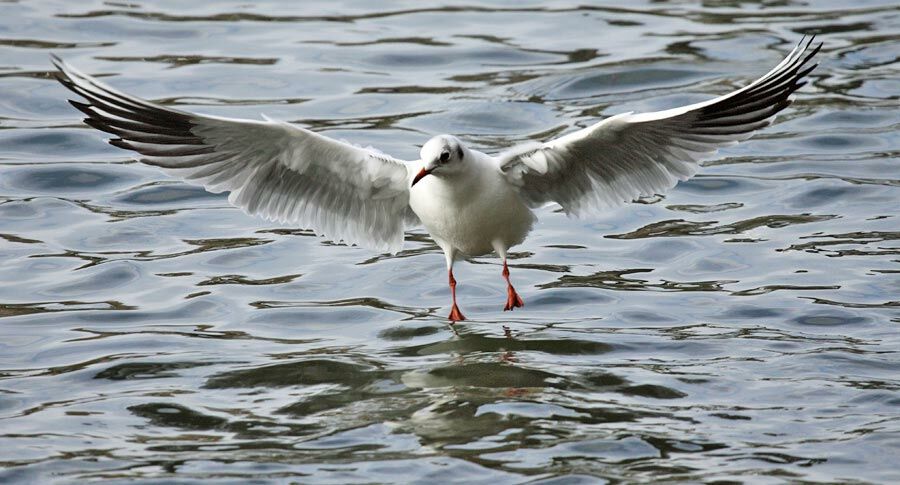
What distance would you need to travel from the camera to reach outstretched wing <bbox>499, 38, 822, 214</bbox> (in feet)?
28.9

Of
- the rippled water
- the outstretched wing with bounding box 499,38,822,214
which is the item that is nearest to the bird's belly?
the outstretched wing with bounding box 499,38,822,214

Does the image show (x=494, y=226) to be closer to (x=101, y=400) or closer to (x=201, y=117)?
(x=201, y=117)

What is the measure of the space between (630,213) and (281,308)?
3.65 metres

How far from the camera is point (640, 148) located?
927 cm

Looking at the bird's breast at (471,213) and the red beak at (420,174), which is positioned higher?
the red beak at (420,174)

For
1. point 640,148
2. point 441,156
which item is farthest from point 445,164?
point 640,148

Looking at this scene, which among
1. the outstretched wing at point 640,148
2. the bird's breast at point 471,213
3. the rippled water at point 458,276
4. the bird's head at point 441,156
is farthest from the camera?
the bird's breast at point 471,213

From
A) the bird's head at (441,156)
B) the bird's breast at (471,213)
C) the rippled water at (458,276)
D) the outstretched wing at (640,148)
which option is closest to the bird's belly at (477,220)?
the bird's breast at (471,213)

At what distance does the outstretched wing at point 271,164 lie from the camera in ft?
29.4

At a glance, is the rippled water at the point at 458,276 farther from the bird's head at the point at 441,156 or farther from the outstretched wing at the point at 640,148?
the bird's head at the point at 441,156

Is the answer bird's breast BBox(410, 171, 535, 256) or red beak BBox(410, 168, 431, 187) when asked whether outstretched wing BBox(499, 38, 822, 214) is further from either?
red beak BBox(410, 168, 431, 187)

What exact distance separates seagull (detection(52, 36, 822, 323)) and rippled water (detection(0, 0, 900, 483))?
771 mm

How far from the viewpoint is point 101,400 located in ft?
27.2

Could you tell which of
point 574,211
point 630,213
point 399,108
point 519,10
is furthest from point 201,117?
point 519,10
